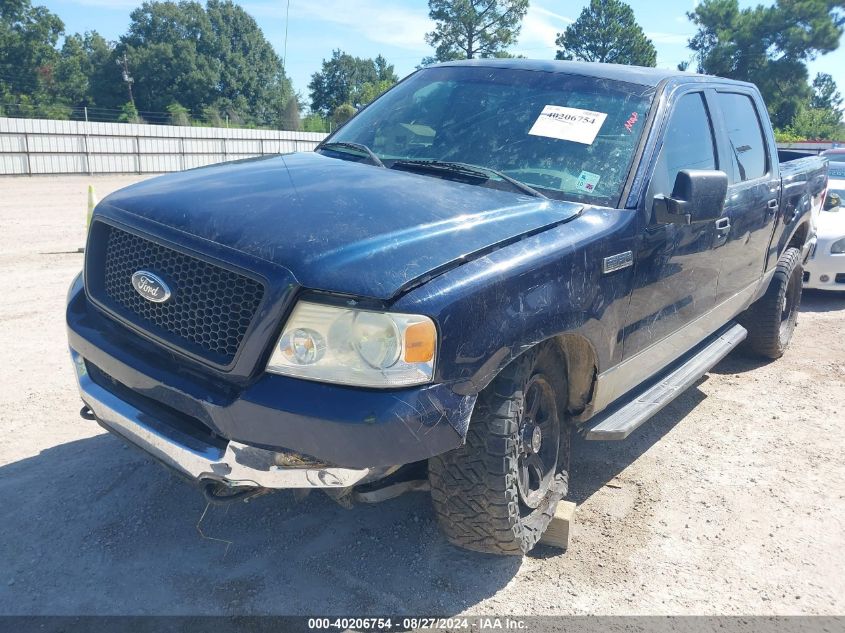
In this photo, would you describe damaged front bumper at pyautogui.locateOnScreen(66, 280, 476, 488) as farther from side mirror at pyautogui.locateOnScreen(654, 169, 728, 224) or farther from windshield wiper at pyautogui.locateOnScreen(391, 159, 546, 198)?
side mirror at pyautogui.locateOnScreen(654, 169, 728, 224)

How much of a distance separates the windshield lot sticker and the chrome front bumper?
5.39 ft

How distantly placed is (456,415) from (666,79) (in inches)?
93.8

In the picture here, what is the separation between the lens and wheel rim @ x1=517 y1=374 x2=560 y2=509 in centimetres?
289

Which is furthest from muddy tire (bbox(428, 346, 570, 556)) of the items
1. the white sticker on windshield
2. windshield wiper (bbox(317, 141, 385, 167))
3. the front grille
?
windshield wiper (bbox(317, 141, 385, 167))

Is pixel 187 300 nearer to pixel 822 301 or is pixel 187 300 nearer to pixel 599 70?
pixel 599 70

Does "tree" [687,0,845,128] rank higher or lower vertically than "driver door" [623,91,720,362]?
higher

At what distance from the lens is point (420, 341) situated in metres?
2.24

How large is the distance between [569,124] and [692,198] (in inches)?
26.6

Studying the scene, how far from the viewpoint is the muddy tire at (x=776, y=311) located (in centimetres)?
557

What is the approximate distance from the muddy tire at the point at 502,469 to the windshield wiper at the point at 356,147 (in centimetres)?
131

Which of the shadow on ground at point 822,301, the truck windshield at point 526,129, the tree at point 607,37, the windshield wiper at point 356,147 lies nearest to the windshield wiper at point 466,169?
the truck windshield at point 526,129

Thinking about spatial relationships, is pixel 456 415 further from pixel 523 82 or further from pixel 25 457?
pixel 25 457

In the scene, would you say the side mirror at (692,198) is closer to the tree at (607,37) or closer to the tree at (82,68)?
the tree at (82,68)

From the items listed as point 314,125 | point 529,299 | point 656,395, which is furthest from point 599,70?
point 314,125
